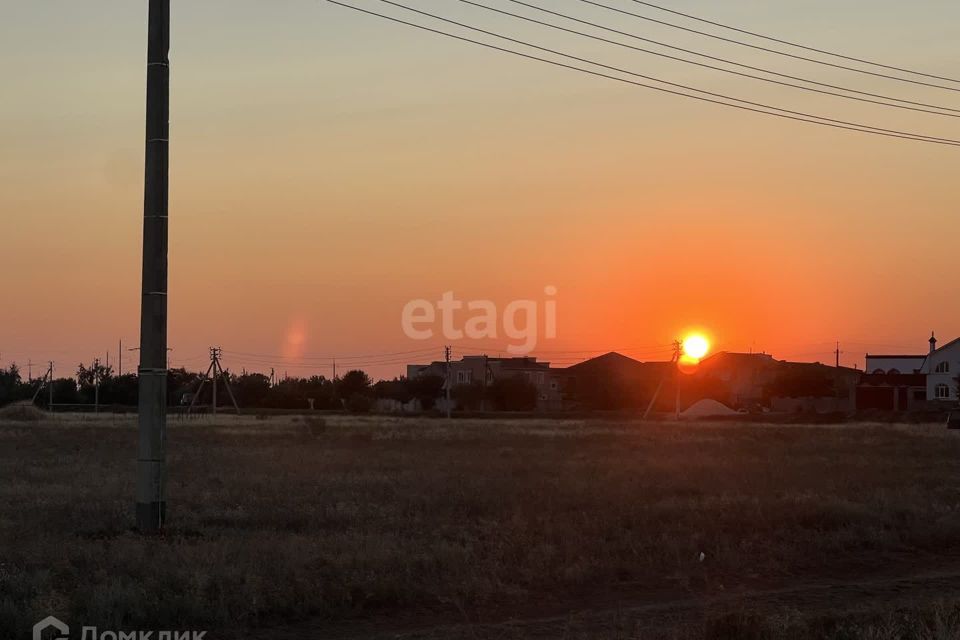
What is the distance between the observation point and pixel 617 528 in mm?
17422

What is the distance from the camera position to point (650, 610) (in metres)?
12.2

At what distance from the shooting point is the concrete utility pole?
15.9m

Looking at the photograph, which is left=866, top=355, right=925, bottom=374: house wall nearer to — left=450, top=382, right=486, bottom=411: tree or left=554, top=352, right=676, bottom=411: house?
left=554, top=352, right=676, bottom=411: house

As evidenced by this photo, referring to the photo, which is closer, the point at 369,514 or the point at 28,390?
the point at 369,514

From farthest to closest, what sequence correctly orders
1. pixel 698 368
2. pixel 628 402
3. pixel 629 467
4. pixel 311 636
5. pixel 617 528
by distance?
pixel 698 368, pixel 628 402, pixel 629 467, pixel 617 528, pixel 311 636

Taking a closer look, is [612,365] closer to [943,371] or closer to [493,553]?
[943,371]

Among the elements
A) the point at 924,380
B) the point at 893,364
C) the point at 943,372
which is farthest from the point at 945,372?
the point at 893,364

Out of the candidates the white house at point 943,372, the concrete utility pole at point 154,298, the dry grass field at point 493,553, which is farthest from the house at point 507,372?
the concrete utility pole at point 154,298

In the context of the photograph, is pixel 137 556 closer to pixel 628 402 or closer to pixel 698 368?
pixel 628 402

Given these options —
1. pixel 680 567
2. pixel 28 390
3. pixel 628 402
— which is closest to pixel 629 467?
pixel 680 567

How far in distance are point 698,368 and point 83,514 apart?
451 ft

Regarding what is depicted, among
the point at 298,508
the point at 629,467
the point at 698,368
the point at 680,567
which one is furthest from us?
the point at 698,368
